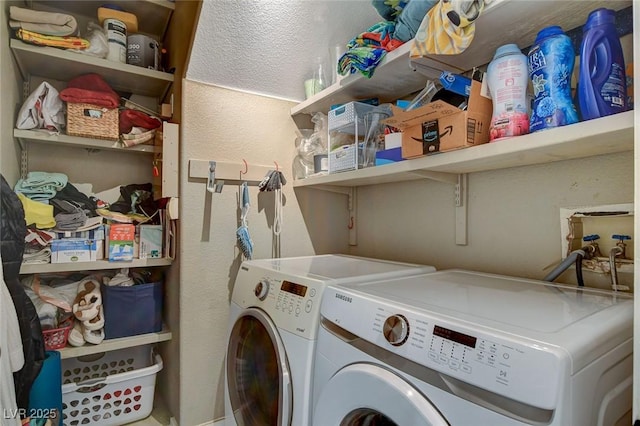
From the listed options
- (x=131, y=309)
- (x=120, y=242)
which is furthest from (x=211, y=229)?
(x=131, y=309)

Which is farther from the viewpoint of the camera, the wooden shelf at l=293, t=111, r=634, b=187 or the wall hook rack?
the wall hook rack

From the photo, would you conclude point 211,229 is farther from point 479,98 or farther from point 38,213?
point 479,98

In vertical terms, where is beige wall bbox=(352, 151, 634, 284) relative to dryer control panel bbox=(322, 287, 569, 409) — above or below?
above

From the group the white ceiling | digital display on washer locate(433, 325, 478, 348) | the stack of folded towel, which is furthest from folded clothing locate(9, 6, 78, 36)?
digital display on washer locate(433, 325, 478, 348)

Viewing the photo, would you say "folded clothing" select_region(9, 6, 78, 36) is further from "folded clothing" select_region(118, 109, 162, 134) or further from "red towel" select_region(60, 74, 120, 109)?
"folded clothing" select_region(118, 109, 162, 134)

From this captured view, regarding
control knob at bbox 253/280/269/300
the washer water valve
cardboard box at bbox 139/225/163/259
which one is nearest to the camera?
the washer water valve

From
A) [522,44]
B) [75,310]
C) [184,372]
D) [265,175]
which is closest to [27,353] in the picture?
[75,310]

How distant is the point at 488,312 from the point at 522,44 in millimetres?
941

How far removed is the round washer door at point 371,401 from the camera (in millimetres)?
701

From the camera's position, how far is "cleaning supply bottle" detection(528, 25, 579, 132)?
886mm

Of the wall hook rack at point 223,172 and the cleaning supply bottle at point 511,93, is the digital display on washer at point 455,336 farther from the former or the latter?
the wall hook rack at point 223,172

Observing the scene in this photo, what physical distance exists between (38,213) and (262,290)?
1115 millimetres

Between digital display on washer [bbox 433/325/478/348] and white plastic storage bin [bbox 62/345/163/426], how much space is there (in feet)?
5.45

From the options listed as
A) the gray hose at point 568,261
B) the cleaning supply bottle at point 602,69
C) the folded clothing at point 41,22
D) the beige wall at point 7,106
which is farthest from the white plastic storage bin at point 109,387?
the cleaning supply bottle at point 602,69
